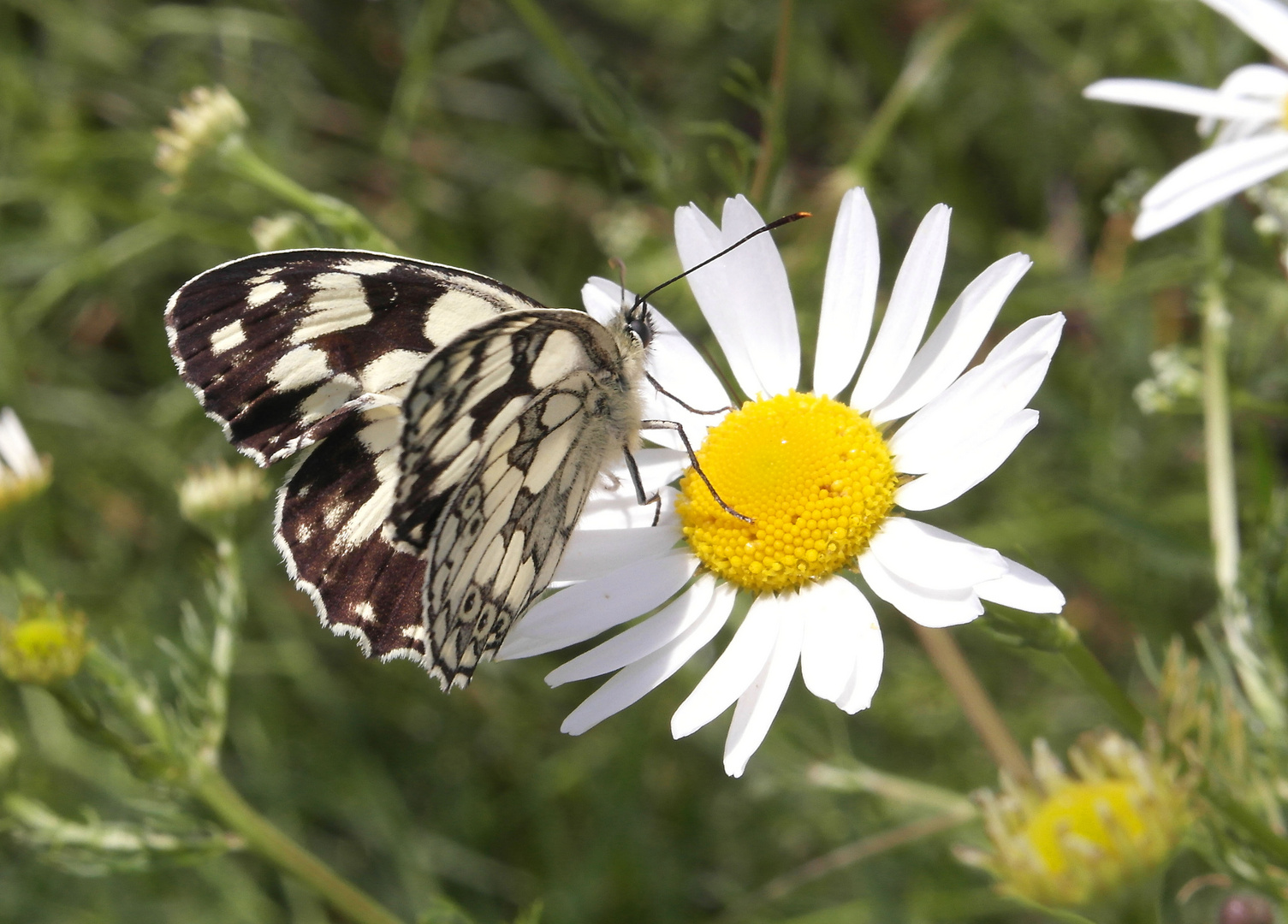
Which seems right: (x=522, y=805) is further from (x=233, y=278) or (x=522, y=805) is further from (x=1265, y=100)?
(x=1265, y=100)

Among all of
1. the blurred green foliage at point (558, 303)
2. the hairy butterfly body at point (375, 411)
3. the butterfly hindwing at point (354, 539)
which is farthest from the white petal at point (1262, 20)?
the butterfly hindwing at point (354, 539)

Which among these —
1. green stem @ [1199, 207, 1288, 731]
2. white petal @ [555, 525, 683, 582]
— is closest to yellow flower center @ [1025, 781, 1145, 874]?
green stem @ [1199, 207, 1288, 731]

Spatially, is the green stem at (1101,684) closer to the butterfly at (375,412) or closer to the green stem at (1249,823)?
the green stem at (1249,823)

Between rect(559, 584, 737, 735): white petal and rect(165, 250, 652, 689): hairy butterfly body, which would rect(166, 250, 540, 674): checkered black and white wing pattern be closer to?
rect(165, 250, 652, 689): hairy butterfly body

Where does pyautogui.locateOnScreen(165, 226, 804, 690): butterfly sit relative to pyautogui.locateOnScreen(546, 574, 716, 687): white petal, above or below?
above

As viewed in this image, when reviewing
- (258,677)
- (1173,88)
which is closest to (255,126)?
(258,677)

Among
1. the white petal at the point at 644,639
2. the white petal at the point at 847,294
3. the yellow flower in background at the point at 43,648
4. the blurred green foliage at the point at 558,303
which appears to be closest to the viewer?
the white petal at the point at 644,639

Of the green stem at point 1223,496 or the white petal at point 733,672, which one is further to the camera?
the green stem at point 1223,496

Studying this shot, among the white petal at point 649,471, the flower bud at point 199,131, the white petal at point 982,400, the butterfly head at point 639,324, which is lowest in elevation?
Answer: the white petal at point 982,400
